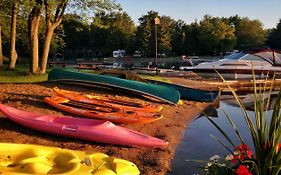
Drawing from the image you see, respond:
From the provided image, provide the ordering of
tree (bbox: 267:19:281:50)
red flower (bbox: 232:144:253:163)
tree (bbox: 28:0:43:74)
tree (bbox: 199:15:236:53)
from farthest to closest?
tree (bbox: 267:19:281:50) < tree (bbox: 199:15:236:53) < tree (bbox: 28:0:43:74) < red flower (bbox: 232:144:253:163)

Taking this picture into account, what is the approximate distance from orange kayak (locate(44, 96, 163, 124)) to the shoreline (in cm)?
21

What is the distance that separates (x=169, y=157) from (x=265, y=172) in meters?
6.59

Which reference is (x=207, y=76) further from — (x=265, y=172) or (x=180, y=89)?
(x=265, y=172)

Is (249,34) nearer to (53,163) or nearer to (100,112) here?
(100,112)

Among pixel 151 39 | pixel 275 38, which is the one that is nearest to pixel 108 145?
pixel 151 39

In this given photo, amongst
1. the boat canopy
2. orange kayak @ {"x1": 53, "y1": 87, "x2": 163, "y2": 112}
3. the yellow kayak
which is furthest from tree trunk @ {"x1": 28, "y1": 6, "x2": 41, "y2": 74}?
the boat canopy

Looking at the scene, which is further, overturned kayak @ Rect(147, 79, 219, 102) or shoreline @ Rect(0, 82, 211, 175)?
overturned kayak @ Rect(147, 79, 219, 102)

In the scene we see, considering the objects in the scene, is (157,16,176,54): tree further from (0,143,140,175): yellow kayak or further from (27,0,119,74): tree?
(0,143,140,175): yellow kayak

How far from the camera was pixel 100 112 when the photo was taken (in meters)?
13.4

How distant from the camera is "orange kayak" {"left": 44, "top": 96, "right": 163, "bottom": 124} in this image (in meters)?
12.9

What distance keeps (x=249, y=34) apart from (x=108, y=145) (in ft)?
255

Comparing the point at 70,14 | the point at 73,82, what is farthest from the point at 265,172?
the point at 70,14

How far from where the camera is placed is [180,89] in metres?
20.9

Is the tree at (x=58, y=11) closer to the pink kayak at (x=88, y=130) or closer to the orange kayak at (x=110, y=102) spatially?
the orange kayak at (x=110, y=102)
